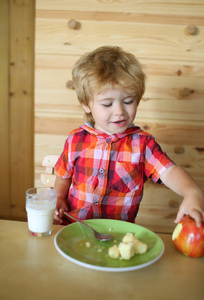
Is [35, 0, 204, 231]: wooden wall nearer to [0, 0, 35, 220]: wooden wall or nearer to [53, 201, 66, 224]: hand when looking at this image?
[53, 201, 66, 224]: hand

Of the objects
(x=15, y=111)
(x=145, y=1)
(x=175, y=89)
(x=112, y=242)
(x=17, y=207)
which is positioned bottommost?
(x=17, y=207)

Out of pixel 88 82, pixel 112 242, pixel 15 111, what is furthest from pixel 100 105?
pixel 15 111

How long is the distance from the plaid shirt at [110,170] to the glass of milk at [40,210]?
1.02ft

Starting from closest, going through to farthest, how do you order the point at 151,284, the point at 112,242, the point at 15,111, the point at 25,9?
the point at 151,284 → the point at 112,242 → the point at 25,9 → the point at 15,111

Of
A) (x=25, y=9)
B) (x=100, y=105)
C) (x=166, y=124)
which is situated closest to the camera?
(x=100, y=105)

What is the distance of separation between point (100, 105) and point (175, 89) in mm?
499

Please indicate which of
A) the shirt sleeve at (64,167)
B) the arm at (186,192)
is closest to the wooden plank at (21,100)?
the shirt sleeve at (64,167)

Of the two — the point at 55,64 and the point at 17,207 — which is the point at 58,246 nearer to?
the point at 55,64

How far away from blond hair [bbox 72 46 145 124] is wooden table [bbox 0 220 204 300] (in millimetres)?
514

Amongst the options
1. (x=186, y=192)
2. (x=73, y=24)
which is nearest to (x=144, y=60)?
(x=73, y=24)

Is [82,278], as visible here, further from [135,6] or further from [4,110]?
[4,110]

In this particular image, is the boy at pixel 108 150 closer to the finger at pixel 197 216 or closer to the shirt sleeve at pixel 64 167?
the shirt sleeve at pixel 64 167

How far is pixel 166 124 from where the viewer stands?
4.51 feet

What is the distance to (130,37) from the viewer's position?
1.30 metres
